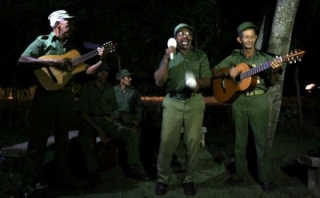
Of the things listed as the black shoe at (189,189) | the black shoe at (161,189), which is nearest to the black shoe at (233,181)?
the black shoe at (189,189)

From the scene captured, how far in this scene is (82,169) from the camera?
21.3ft

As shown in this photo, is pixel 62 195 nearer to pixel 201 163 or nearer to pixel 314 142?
pixel 201 163

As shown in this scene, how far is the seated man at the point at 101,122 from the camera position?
6.40 metres

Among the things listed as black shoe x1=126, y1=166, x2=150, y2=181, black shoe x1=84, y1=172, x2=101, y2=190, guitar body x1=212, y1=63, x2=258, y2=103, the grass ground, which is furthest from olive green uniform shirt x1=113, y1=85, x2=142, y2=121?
guitar body x1=212, y1=63, x2=258, y2=103

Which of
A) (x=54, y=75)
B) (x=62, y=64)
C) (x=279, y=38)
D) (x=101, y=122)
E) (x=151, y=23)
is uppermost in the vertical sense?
(x=151, y=23)

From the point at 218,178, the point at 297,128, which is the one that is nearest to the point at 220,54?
the point at 297,128

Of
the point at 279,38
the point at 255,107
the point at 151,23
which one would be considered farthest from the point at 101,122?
the point at 151,23

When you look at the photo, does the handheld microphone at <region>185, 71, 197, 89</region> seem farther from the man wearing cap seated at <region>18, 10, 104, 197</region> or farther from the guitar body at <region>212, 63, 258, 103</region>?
the man wearing cap seated at <region>18, 10, 104, 197</region>

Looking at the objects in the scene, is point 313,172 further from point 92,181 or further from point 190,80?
point 92,181

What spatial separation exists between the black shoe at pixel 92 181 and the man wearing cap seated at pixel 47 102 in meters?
0.70

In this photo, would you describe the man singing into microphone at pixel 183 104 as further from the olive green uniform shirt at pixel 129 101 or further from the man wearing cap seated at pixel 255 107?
the olive green uniform shirt at pixel 129 101

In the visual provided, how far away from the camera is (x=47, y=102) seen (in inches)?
203

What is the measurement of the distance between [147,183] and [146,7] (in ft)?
20.3

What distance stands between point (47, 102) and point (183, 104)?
159 cm
